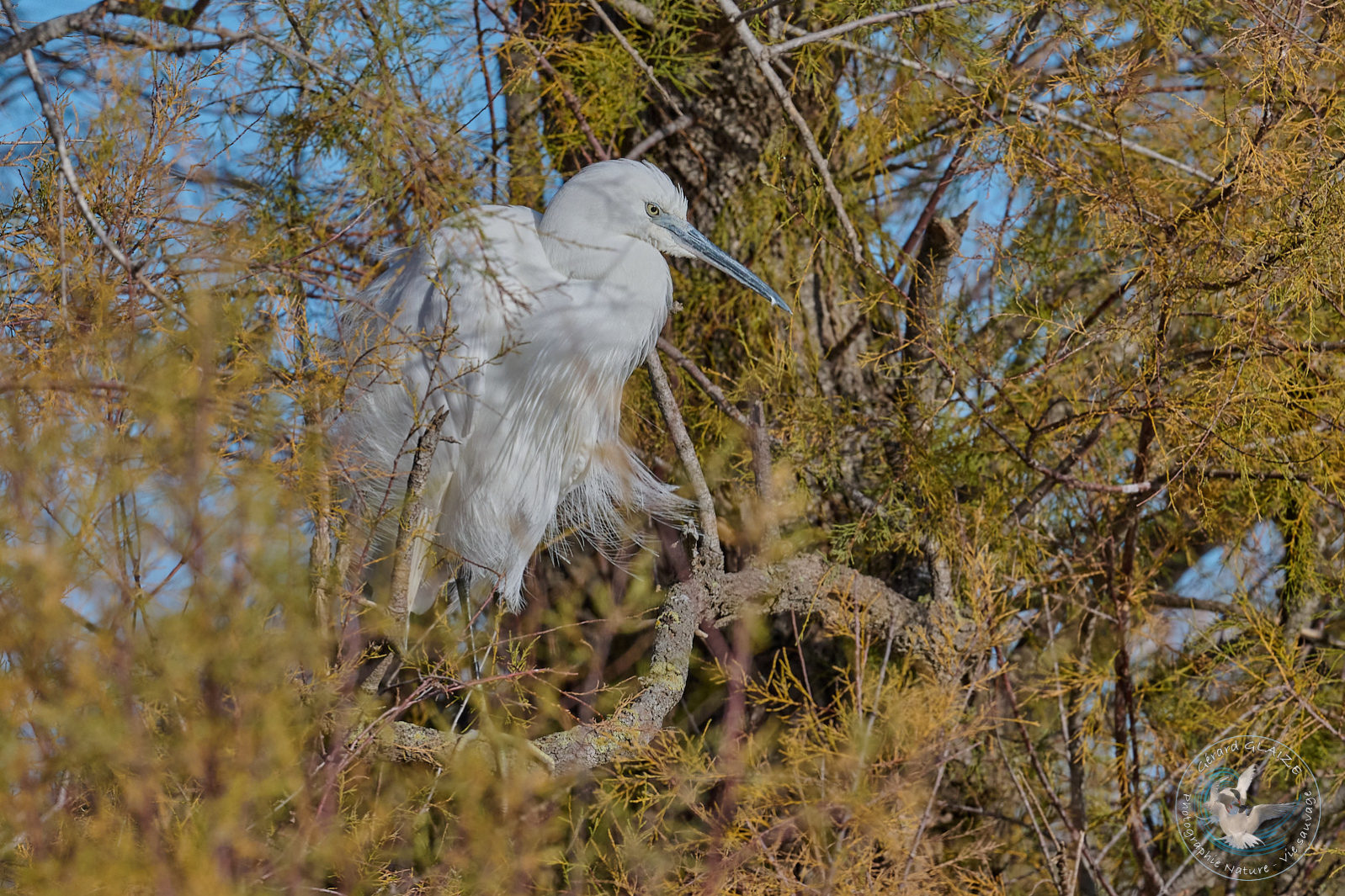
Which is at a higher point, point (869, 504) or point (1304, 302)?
point (1304, 302)

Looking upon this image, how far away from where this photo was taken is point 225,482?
852mm

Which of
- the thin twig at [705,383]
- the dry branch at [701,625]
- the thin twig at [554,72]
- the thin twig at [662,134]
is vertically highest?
the thin twig at [554,72]

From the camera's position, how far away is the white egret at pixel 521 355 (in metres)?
1.44

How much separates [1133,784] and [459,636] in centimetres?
113

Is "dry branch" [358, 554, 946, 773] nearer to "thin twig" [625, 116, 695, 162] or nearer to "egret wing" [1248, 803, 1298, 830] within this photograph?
"egret wing" [1248, 803, 1298, 830]

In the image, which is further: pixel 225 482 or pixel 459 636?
pixel 459 636

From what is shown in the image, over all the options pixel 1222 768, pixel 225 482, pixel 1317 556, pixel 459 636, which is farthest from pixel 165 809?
pixel 1317 556

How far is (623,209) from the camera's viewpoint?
1498 mm

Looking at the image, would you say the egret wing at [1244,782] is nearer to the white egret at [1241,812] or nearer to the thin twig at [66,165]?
the white egret at [1241,812]

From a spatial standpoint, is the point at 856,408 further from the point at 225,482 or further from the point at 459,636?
the point at 225,482

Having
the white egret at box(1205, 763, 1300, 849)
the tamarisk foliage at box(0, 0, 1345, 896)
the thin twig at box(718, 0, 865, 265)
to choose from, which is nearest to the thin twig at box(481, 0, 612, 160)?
the tamarisk foliage at box(0, 0, 1345, 896)

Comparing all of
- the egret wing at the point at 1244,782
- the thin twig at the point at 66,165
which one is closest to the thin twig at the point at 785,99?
the thin twig at the point at 66,165

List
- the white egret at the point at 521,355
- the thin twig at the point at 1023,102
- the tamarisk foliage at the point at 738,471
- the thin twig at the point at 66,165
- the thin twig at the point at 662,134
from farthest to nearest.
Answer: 1. the thin twig at the point at 662,134
2. the thin twig at the point at 1023,102
3. the white egret at the point at 521,355
4. the thin twig at the point at 66,165
5. the tamarisk foliage at the point at 738,471

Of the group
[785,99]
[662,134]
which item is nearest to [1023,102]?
[785,99]
